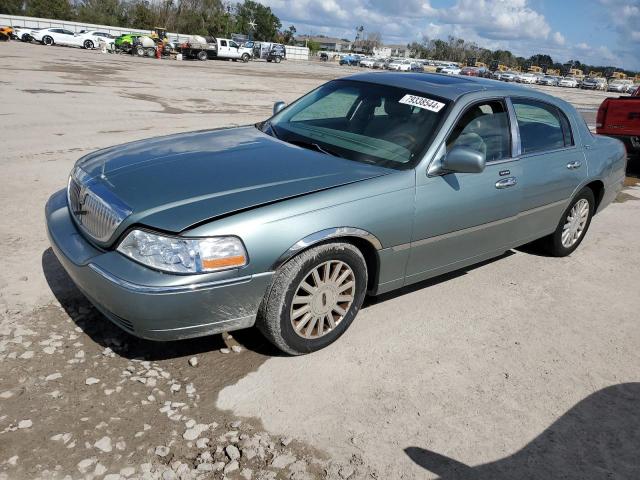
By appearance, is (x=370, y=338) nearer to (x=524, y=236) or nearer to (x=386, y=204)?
(x=386, y=204)

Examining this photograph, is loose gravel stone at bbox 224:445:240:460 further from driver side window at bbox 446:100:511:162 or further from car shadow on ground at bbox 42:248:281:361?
driver side window at bbox 446:100:511:162

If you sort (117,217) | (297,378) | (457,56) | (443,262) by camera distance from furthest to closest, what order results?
(457,56) → (443,262) → (297,378) → (117,217)

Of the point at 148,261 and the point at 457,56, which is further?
the point at 457,56

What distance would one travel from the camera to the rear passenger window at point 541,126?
14.6ft

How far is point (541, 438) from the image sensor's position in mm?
2834

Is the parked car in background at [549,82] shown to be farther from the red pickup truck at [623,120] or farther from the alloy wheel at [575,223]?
the alloy wheel at [575,223]

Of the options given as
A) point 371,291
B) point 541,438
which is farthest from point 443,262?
point 541,438

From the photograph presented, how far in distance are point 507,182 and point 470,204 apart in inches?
18.9

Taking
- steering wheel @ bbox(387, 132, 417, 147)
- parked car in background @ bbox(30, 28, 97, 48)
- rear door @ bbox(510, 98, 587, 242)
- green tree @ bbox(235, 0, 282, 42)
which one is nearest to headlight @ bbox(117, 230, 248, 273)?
steering wheel @ bbox(387, 132, 417, 147)

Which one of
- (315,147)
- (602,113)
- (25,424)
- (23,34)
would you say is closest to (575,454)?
(315,147)

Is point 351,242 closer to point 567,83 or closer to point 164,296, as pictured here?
point 164,296

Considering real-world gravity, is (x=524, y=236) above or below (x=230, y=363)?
above

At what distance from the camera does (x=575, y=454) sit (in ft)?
8.98

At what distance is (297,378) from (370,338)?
692 millimetres
